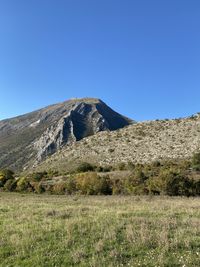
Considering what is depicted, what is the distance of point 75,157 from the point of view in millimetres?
80375

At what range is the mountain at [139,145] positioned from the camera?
6944 centimetres

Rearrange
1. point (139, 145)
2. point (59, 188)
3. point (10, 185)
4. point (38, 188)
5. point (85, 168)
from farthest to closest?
1. point (139, 145)
2. point (85, 168)
3. point (10, 185)
4. point (38, 188)
5. point (59, 188)

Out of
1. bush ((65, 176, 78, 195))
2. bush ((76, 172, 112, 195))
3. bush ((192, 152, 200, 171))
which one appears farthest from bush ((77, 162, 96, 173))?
bush ((192, 152, 200, 171))

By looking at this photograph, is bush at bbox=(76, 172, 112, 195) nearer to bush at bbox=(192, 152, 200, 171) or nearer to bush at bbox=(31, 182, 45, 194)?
bush at bbox=(31, 182, 45, 194)

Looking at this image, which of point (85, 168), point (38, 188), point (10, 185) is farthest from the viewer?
point (85, 168)

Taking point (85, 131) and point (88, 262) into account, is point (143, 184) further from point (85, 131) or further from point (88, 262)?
point (85, 131)

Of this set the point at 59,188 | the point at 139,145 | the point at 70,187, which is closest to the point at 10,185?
the point at 59,188

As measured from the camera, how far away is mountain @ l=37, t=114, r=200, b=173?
228 feet

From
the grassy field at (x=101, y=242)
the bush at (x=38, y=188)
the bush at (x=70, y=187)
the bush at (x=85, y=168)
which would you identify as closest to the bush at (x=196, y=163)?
the bush at (x=70, y=187)

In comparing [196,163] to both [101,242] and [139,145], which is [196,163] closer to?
[139,145]

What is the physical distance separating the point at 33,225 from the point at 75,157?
63526 mm

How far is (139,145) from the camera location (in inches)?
2985

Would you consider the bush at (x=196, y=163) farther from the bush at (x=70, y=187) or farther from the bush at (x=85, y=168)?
the bush at (x=85, y=168)

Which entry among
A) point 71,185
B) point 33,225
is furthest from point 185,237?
point 71,185
